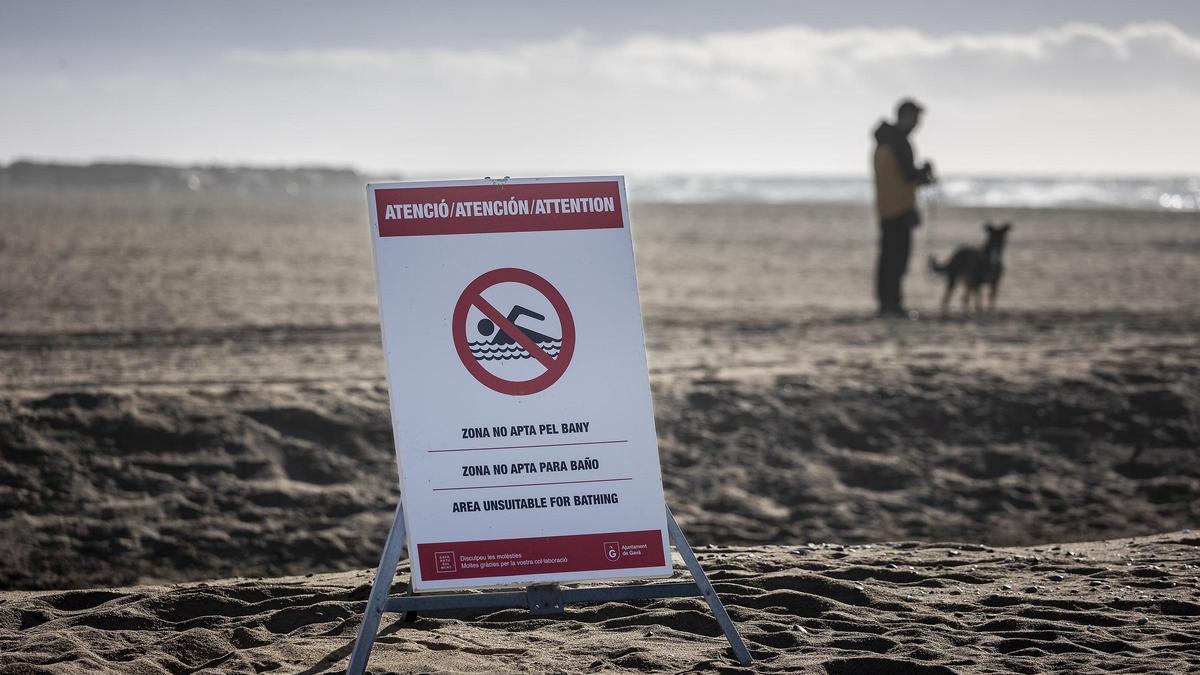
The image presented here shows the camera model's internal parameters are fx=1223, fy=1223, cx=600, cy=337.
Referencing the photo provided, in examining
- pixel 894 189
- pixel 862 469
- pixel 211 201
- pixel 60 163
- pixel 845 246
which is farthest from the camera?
pixel 60 163

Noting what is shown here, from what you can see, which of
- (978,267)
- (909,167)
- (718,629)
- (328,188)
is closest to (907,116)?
(909,167)

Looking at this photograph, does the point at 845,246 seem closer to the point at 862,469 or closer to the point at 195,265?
the point at 195,265

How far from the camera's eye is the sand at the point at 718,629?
482 centimetres

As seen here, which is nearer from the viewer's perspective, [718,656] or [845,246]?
[718,656]

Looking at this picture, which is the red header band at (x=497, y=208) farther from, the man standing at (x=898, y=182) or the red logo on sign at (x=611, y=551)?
the man standing at (x=898, y=182)

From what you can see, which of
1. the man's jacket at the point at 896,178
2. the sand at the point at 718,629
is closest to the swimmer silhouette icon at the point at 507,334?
the sand at the point at 718,629

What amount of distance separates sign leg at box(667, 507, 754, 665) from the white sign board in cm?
7

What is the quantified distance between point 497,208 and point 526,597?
59.3 inches

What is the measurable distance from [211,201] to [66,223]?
18386 millimetres

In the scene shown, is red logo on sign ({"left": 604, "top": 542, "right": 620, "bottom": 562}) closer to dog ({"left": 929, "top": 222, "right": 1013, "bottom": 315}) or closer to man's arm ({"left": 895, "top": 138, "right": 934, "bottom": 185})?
man's arm ({"left": 895, "top": 138, "right": 934, "bottom": 185})

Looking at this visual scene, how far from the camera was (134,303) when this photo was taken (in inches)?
590

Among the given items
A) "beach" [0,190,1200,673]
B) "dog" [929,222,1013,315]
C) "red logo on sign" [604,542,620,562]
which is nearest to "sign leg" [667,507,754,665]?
"beach" [0,190,1200,673]

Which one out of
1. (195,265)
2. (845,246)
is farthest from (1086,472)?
(845,246)

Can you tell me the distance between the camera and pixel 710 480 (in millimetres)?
8984
